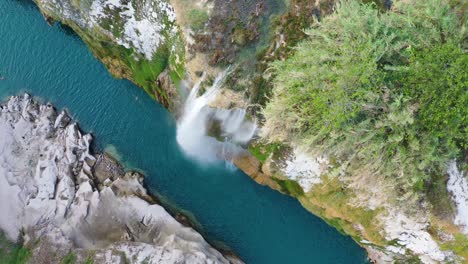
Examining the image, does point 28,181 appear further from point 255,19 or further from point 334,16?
point 334,16

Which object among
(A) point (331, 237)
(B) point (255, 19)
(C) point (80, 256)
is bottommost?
(C) point (80, 256)

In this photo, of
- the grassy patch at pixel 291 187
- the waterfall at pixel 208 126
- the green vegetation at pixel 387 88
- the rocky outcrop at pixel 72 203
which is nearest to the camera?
the green vegetation at pixel 387 88

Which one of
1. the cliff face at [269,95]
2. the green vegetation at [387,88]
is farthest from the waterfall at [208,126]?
the green vegetation at [387,88]

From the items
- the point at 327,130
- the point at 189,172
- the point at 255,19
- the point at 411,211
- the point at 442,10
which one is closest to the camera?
the point at 442,10

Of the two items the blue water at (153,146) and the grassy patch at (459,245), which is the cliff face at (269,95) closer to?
the grassy patch at (459,245)

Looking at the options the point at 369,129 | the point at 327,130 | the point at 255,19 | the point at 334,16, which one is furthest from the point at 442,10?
the point at 255,19
